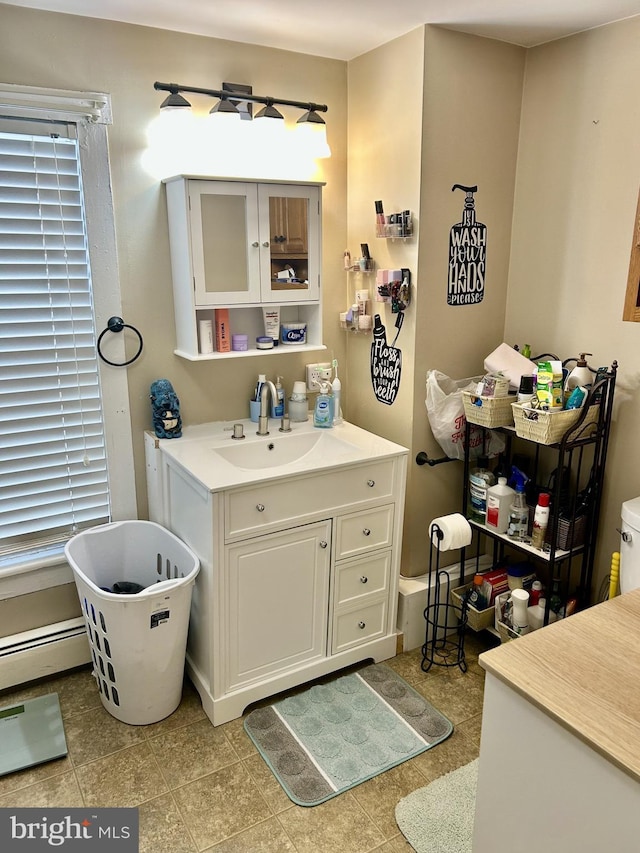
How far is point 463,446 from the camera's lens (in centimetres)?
244

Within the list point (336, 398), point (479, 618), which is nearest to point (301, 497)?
point (336, 398)

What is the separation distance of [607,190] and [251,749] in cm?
218

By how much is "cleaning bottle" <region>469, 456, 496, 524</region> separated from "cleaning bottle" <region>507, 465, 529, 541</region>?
106mm

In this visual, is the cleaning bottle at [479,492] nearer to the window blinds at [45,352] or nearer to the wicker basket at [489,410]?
the wicker basket at [489,410]

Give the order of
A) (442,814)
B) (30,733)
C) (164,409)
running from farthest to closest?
(164,409) < (30,733) < (442,814)

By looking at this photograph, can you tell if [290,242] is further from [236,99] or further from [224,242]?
[236,99]

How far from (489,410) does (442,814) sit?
1232mm

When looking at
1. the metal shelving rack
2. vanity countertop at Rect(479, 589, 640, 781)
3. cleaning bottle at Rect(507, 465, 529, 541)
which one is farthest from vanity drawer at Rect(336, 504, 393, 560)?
vanity countertop at Rect(479, 589, 640, 781)

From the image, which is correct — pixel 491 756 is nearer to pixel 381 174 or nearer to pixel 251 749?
pixel 251 749

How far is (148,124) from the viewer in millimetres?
2160

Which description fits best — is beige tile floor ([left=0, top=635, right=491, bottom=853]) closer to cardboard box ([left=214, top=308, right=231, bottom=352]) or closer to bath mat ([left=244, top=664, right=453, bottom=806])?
bath mat ([left=244, top=664, right=453, bottom=806])

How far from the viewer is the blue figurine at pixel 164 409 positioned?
2.30 m

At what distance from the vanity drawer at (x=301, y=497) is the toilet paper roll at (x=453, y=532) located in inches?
8.7

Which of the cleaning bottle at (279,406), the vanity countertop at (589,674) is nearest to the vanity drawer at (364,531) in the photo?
the cleaning bottle at (279,406)
